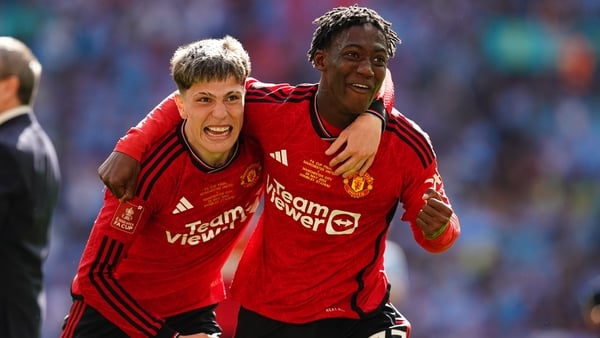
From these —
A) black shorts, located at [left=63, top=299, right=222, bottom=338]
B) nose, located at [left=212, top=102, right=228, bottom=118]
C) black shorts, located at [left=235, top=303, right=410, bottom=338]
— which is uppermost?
nose, located at [left=212, top=102, right=228, bottom=118]

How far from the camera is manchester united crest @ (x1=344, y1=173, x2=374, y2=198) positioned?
20.4 ft

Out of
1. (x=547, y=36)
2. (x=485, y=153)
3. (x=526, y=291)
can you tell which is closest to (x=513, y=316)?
(x=526, y=291)

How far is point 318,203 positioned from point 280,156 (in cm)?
32

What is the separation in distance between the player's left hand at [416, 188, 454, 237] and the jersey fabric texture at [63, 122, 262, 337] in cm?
109

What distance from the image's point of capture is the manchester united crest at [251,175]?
256 inches

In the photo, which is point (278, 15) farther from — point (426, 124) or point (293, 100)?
point (293, 100)

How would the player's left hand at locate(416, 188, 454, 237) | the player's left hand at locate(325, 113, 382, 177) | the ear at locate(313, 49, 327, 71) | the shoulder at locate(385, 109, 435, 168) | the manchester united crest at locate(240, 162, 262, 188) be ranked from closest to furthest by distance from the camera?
the player's left hand at locate(416, 188, 454, 237) < the player's left hand at locate(325, 113, 382, 177) < the shoulder at locate(385, 109, 435, 168) < the ear at locate(313, 49, 327, 71) < the manchester united crest at locate(240, 162, 262, 188)

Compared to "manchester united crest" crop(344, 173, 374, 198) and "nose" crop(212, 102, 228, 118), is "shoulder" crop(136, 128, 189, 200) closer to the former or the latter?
"nose" crop(212, 102, 228, 118)

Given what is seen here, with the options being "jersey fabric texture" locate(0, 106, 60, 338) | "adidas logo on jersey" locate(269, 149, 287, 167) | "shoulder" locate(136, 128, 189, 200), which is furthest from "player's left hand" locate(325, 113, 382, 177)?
"jersey fabric texture" locate(0, 106, 60, 338)

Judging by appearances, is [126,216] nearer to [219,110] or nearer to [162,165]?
[162,165]

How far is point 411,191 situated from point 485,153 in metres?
10.4

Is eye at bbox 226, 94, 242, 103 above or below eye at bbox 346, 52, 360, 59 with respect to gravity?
below

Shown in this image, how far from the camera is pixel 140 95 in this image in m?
17.0

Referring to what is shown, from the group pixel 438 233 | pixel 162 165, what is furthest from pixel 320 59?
pixel 438 233
